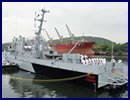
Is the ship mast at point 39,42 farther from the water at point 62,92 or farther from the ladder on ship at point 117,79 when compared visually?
the ladder on ship at point 117,79

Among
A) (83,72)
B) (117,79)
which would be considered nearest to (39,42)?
(83,72)

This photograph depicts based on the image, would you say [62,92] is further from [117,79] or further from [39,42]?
[39,42]

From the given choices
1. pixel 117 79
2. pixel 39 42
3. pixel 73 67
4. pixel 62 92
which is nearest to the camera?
pixel 62 92

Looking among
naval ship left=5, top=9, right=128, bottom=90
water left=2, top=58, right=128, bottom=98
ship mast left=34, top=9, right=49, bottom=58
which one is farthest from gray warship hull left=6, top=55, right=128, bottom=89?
ship mast left=34, top=9, right=49, bottom=58

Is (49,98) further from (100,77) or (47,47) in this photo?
(47,47)

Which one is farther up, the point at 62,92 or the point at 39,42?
the point at 39,42

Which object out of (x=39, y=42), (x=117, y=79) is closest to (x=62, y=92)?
(x=117, y=79)

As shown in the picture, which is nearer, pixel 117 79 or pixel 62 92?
pixel 62 92

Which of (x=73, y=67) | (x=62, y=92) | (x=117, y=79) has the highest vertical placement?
(x=73, y=67)

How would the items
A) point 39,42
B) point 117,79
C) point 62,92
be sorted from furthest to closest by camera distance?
point 39,42
point 117,79
point 62,92

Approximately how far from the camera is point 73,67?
10297 mm

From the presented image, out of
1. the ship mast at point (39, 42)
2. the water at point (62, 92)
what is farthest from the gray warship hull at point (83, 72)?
the ship mast at point (39, 42)

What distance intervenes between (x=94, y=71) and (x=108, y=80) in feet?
4.46

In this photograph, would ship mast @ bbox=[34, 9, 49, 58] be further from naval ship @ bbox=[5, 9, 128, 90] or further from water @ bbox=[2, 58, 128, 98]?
water @ bbox=[2, 58, 128, 98]
